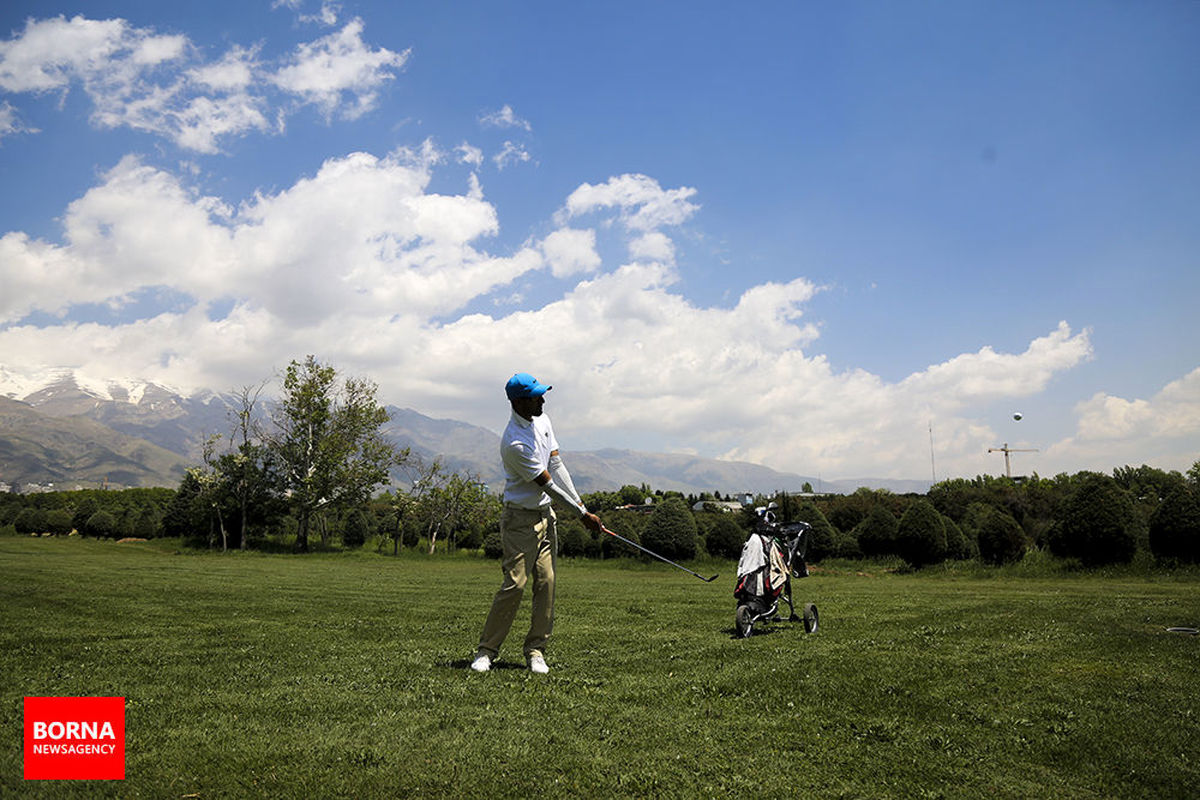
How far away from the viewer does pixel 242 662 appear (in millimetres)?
6566

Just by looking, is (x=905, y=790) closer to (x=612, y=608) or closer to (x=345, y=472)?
(x=612, y=608)

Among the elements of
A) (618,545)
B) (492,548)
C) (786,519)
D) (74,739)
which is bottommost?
(492,548)

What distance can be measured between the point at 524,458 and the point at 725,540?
2715cm

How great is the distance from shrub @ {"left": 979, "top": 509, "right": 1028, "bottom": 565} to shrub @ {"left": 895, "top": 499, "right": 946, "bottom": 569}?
1433mm

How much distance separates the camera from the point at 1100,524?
2236cm

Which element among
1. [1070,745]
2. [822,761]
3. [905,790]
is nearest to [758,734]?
[822,761]

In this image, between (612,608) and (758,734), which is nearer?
(758,734)

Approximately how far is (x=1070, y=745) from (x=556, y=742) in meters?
3.07

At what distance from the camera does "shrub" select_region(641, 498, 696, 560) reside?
31.7 meters

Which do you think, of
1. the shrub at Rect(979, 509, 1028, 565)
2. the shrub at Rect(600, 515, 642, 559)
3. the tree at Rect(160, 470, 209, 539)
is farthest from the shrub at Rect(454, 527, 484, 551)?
the shrub at Rect(979, 509, 1028, 565)

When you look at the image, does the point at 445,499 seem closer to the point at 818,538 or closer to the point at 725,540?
the point at 725,540

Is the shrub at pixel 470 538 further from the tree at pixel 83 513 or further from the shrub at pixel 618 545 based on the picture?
the tree at pixel 83 513

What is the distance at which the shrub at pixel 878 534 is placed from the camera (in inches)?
1148

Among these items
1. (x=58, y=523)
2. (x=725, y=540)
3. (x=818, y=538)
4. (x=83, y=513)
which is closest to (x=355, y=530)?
(x=83, y=513)
